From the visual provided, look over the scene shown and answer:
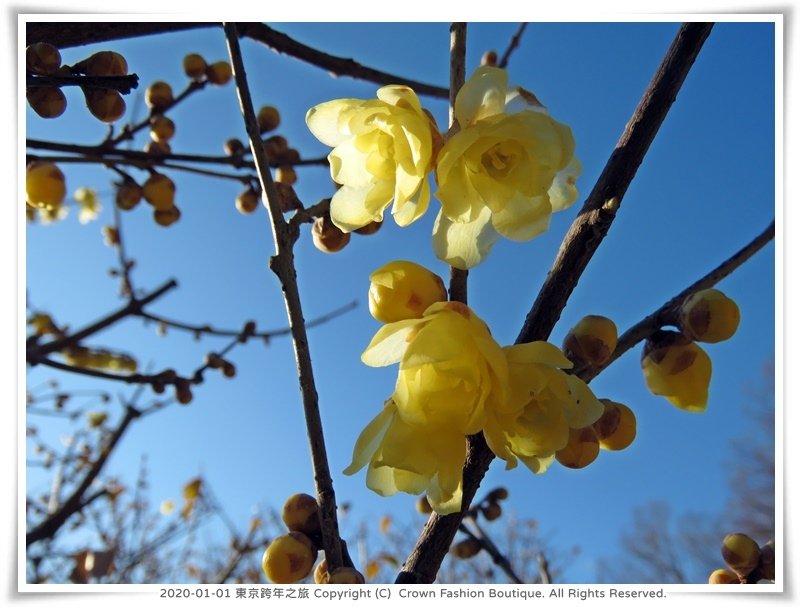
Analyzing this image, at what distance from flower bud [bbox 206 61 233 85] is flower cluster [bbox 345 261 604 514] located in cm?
176

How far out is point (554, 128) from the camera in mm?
904

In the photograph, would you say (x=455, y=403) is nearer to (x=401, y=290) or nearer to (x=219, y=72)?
(x=401, y=290)

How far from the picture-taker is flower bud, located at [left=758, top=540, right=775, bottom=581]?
1277 millimetres

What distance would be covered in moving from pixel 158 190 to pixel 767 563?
1.92 meters

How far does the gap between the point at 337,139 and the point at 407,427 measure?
494 mm

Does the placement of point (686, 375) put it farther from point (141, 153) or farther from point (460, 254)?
point (141, 153)

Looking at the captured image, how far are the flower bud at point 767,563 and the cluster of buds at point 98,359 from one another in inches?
105

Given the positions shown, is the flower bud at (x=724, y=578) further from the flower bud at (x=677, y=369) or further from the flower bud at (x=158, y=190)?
the flower bud at (x=158, y=190)

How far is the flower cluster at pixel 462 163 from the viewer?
0.91m

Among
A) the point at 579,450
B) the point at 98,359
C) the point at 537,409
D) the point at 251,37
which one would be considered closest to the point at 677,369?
the point at 579,450

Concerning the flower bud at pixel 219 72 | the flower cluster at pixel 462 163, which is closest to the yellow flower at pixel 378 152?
the flower cluster at pixel 462 163

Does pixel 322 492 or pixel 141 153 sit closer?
pixel 322 492

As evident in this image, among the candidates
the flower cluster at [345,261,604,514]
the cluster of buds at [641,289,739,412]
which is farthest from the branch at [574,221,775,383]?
the flower cluster at [345,261,604,514]
